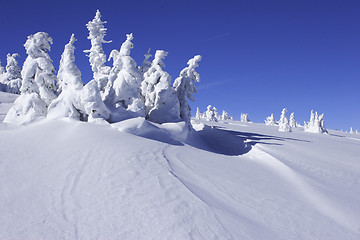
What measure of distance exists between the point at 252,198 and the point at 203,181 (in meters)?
1.65

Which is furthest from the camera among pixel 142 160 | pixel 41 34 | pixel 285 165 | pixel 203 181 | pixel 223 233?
pixel 41 34

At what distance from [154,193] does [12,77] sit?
51.4 m

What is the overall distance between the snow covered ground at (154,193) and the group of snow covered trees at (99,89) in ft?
10.7

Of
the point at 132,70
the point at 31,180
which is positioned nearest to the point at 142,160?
the point at 31,180

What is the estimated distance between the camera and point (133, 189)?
628cm

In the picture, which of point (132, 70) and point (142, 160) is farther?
point (132, 70)

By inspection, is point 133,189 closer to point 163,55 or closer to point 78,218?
point 78,218

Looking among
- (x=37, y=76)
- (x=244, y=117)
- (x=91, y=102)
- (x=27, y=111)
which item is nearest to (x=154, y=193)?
(x=91, y=102)

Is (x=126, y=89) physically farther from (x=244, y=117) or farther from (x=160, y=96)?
(x=244, y=117)

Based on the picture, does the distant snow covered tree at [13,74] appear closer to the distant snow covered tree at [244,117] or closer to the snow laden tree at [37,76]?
the snow laden tree at [37,76]

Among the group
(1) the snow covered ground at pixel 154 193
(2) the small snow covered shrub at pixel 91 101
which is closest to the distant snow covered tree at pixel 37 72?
(2) the small snow covered shrub at pixel 91 101

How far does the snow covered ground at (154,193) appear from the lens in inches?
188

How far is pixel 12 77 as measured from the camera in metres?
44.5

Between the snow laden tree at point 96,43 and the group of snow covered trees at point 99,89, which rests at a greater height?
the snow laden tree at point 96,43
